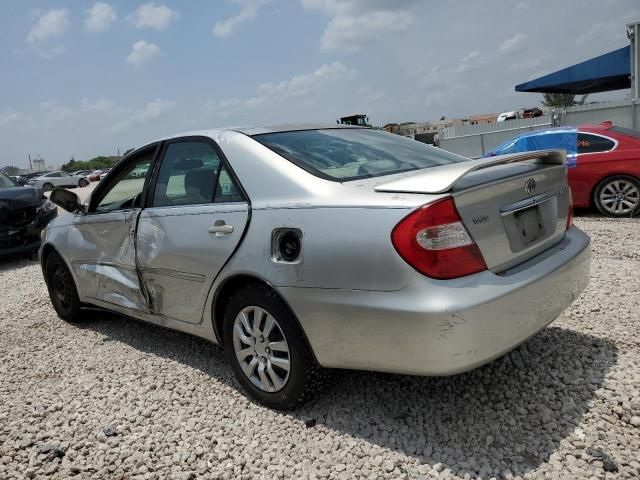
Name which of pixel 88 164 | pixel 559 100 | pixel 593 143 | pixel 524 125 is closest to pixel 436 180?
pixel 593 143

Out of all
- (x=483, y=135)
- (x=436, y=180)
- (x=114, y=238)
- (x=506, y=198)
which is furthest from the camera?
(x=483, y=135)

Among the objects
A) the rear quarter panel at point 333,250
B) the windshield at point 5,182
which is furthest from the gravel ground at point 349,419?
the windshield at point 5,182

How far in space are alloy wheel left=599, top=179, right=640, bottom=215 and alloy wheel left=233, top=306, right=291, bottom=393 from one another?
7355 mm

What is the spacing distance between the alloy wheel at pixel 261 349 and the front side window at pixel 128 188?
4.44 ft

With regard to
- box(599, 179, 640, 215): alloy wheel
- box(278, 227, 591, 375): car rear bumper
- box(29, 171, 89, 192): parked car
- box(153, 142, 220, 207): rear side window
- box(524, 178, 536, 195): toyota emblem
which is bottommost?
box(599, 179, 640, 215): alloy wheel

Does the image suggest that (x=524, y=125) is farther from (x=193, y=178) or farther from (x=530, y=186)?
(x=193, y=178)

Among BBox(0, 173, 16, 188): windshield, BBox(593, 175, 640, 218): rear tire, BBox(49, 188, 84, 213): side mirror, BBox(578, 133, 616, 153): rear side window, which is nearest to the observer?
BBox(49, 188, 84, 213): side mirror

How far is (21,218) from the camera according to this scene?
853 centimetres

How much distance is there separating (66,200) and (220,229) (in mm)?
2093

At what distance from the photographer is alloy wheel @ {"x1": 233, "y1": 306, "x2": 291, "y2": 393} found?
2785 millimetres

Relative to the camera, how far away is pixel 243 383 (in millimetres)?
3068

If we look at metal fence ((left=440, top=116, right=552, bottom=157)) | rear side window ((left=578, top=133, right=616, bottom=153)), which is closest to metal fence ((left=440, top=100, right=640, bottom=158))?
metal fence ((left=440, top=116, right=552, bottom=157))

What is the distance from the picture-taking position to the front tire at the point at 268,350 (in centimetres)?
268

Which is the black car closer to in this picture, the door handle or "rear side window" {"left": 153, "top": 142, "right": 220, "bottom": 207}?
"rear side window" {"left": 153, "top": 142, "right": 220, "bottom": 207}
